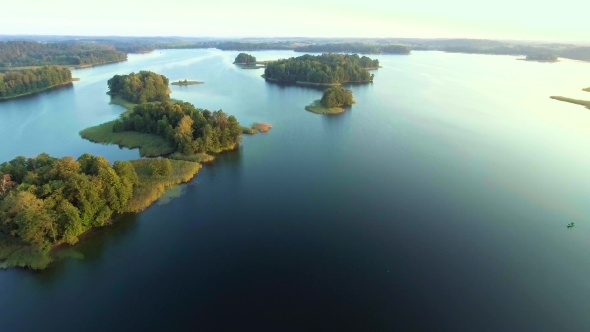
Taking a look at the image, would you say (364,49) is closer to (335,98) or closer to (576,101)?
(576,101)

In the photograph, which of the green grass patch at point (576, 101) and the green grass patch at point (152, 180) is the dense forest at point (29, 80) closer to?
the green grass patch at point (152, 180)

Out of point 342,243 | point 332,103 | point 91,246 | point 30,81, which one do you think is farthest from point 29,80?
point 342,243

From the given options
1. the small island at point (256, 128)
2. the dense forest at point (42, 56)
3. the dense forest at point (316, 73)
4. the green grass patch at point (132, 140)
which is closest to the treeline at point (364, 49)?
the dense forest at point (316, 73)

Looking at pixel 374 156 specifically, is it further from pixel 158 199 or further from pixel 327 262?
pixel 158 199

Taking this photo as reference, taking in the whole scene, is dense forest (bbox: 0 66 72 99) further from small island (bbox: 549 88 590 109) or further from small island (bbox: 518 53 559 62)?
small island (bbox: 518 53 559 62)

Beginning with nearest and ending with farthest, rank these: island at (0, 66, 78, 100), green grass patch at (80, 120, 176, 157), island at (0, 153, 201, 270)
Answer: island at (0, 153, 201, 270)
green grass patch at (80, 120, 176, 157)
island at (0, 66, 78, 100)

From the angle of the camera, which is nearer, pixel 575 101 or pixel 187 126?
pixel 187 126

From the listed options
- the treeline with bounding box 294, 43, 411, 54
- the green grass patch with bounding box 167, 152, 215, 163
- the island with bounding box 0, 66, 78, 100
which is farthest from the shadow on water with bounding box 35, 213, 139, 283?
the treeline with bounding box 294, 43, 411, 54
